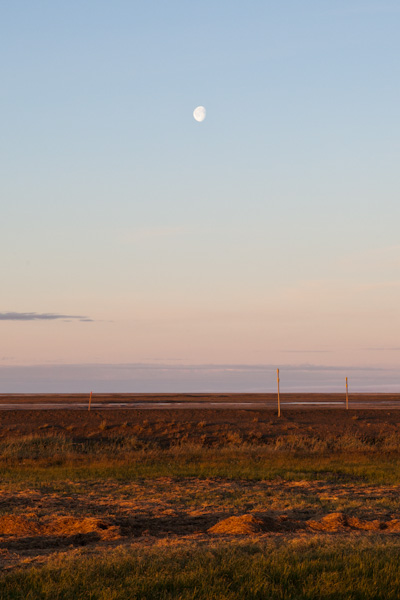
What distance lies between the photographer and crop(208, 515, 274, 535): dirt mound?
12500mm

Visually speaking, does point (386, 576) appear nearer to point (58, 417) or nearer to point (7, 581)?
point (7, 581)

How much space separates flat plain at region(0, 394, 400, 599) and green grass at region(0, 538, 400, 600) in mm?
20

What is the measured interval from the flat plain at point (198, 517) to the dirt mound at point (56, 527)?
0.03 meters

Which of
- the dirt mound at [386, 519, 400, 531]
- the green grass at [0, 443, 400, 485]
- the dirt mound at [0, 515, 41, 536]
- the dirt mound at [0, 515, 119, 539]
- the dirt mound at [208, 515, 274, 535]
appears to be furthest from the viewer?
the green grass at [0, 443, 400, 485]

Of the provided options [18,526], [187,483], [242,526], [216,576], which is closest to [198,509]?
[242,526]

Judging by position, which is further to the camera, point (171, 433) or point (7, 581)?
point (171, 433)

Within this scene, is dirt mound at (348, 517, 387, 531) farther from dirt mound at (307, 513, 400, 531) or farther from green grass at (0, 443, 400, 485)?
green grass at (0, 443, 400, 485)

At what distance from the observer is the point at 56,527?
1305 cm

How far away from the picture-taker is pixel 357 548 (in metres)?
10.2

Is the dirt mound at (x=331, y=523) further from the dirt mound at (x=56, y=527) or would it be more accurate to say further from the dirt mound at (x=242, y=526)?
the dirt mound at (x=56, y=527)

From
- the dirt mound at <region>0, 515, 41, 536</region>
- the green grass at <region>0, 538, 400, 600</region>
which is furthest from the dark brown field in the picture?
the green grass at <region>0, 538, 400, 600</region>

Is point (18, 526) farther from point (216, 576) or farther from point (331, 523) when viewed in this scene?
point (331, 523)

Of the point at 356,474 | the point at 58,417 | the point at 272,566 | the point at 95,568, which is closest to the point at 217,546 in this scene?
the point at 272,566

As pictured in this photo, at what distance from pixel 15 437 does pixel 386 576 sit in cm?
2949
